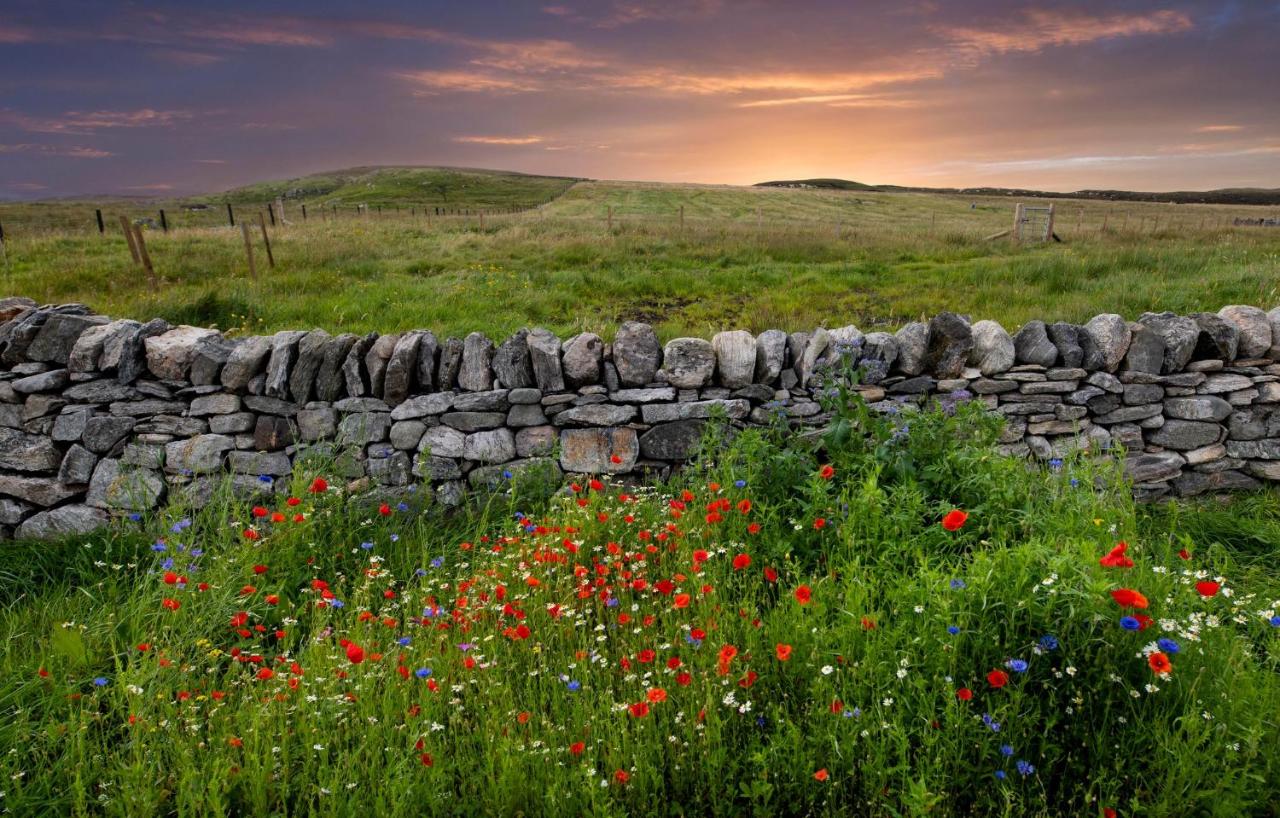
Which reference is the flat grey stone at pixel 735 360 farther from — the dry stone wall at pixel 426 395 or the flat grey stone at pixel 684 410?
the flat grey stone at pixel 684 410

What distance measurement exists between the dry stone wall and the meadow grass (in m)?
1.32

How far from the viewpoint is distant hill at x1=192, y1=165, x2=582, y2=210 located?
88.5m

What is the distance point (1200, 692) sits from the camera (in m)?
2.58

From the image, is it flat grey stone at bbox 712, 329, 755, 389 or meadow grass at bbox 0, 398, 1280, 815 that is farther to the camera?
flat grey stone at bbox 712, 329, 755, 389

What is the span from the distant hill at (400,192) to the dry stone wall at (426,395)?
251 ft

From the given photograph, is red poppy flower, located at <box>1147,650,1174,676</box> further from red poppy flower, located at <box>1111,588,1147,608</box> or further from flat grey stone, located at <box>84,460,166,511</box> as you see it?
flat grey stone, located at <box>84,460,166,511</box>

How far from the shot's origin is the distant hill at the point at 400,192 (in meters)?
88.5

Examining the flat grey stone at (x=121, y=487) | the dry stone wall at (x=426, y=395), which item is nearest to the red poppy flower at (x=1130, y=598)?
the dry stone wall at (x=426, y=395)

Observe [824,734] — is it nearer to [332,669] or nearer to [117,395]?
[332,669]

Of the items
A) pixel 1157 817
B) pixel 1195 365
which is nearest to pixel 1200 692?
pixel 1157 817

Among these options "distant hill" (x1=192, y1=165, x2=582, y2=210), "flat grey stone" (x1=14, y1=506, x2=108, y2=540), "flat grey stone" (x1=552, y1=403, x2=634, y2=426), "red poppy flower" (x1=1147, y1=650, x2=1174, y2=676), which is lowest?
"flat grey stone" (x1=14, y1=506, x2=108, y2=540)

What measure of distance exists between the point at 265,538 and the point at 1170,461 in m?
7.39

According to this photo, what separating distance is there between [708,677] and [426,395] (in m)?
3.56

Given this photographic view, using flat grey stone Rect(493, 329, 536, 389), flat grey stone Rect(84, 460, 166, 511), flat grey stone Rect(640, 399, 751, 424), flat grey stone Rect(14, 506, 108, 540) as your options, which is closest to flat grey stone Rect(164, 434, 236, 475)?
flat grey stone Rect(84, 460, 166, 511)
